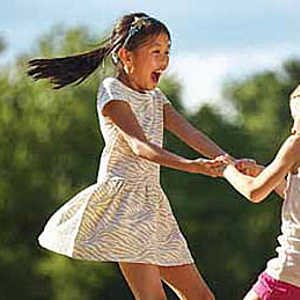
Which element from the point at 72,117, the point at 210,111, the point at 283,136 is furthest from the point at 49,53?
the point at 283,136

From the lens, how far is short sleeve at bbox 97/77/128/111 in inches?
123

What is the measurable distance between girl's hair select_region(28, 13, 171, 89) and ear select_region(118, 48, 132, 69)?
0.01 m

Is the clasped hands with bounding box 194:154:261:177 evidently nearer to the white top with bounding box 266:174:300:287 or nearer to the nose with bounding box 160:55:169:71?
the white top with bounding box 266:174:300:287

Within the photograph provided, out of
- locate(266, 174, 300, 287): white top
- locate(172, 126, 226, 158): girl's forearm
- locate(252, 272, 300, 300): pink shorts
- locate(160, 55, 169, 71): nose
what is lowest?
locate(252, 272, 300, 300): pink shorts

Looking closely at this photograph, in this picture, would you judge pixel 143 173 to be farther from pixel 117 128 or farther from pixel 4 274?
pixel 4 274

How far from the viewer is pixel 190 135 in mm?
3291

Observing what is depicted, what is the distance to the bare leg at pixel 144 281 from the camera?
10.1ft

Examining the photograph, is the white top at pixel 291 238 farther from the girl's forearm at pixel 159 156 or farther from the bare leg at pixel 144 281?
the bare leg at pixel 144 281

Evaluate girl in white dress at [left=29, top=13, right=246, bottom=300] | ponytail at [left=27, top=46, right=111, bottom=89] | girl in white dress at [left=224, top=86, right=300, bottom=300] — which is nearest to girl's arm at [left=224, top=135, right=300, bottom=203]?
girl in white dress at [left=224, top=86, right=300, bottom=300]

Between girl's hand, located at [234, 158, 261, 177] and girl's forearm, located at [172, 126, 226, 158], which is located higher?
girl's hand, located at [234, 158, 261, 177]

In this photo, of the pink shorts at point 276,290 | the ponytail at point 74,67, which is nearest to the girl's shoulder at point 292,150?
the pink shorts at point 276,290

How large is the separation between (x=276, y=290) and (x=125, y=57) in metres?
0.76

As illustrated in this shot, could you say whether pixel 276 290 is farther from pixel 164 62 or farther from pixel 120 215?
pixel 164 62

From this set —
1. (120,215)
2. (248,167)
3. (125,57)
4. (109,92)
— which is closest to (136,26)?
(125,57)
